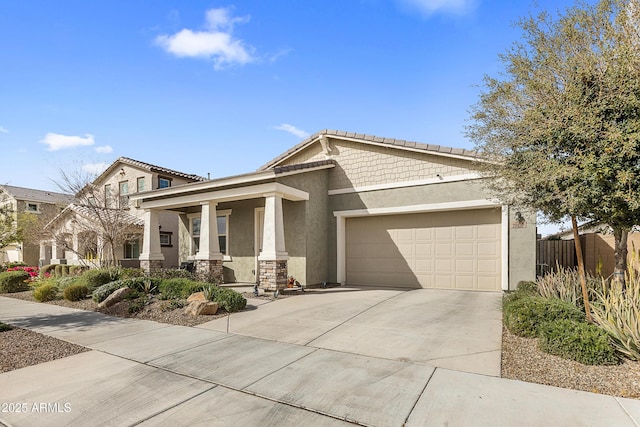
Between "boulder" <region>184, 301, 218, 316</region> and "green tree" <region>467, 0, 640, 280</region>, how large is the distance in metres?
6.92

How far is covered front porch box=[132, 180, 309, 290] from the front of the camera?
10.3 meters

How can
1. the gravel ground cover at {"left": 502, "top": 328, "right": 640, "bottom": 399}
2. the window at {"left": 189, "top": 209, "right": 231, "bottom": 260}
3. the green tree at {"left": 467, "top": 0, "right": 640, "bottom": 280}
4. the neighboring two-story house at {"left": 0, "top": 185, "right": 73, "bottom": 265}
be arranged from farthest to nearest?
the neighboring two-story house at {"left": 0, "top": 185, "right": 73, "bottom": 265}
the window at {"left": 189, "top": 209, "right": 231, "bottom": 260}
the green tree at {"left": 467, "top": 0, "right": 640, "bottom": 280}
the gravel ground cover at {"left": 502, "top": 328, "right": 640, "bottom": 399}

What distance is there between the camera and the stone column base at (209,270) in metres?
11.5

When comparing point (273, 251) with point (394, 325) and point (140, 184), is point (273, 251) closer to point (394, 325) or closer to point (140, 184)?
point (394, 325)

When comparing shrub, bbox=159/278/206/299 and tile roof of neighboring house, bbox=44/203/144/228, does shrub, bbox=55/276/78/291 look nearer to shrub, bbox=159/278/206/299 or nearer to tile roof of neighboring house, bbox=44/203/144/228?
tile roof of neighboring house, bbox=44/203/144/228

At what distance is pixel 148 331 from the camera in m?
6.58

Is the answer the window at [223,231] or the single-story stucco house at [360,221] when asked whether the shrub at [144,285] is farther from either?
the window at [223,231]

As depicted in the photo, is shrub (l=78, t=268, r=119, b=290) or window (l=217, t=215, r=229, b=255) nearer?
shrub (l=78, t=268, r=119, b=290)

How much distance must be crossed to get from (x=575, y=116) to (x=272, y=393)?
228 inches

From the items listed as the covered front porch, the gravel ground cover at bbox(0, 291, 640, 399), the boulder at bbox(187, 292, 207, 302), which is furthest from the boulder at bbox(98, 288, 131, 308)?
the covered front porch

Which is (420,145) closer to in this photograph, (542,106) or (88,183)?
(542,106)

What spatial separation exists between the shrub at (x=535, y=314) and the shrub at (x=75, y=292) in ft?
38.3

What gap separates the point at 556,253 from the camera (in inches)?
428

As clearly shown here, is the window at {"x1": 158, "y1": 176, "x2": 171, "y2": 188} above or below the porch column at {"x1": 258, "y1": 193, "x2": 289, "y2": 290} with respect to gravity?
above
